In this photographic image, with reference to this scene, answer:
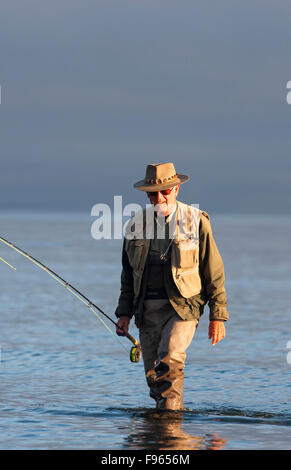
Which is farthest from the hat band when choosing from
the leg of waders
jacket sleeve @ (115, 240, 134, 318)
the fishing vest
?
the leg of waders

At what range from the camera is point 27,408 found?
8.70m

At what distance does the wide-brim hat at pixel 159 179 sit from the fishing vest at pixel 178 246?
249 mm

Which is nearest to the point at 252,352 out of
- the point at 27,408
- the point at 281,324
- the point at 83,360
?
the point at 83,360

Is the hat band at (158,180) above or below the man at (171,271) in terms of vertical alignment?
above

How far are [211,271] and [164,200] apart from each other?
68cm

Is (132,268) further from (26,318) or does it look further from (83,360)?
(26,318)

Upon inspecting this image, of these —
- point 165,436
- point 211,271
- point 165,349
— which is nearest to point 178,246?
point 211,271

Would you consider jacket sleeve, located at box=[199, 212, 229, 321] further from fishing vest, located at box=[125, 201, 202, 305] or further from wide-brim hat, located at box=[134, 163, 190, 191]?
wide-brim hat, located at box=[134, 163, 190, 191]

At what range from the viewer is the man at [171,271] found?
7734 mm

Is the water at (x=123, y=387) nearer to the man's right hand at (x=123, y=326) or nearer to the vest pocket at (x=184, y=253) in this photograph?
the man's right hand at (x=123, y=326)

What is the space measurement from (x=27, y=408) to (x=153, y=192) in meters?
2.39

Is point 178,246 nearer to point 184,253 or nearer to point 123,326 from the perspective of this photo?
point 184,253

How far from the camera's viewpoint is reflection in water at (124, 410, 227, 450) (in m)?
7.09

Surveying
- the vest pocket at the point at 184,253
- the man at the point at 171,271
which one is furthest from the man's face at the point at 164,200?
the vest pocket at the point at 184,253
